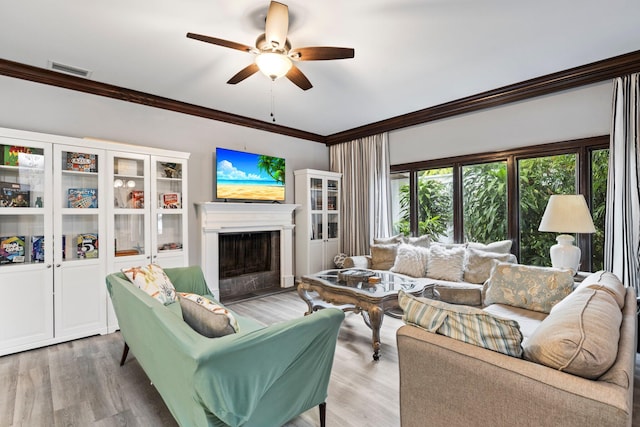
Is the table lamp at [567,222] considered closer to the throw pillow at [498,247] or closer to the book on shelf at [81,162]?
the throw pillow at [498,247]

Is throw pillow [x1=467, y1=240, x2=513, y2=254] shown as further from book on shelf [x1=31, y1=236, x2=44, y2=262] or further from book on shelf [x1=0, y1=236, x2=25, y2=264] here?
book on shelf [x1=0, y1=236, x2=25, y2=264]

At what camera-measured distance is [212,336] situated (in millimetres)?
1595

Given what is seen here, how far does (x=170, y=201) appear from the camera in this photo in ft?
12.9

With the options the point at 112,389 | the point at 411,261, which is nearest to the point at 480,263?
the point at 411,261

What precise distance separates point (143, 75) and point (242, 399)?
341cm

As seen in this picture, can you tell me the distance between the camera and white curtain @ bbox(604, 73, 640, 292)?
3096mm

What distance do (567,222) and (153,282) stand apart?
3618 mm

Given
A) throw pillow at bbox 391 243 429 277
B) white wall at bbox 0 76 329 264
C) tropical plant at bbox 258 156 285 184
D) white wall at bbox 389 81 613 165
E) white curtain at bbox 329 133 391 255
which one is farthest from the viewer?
white curtain at bbox 329 133 391 255

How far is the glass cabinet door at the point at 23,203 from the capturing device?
9.71 ft

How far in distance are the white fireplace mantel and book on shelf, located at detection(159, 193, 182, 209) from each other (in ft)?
1.31

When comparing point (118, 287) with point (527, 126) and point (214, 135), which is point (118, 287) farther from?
point (527, 126)

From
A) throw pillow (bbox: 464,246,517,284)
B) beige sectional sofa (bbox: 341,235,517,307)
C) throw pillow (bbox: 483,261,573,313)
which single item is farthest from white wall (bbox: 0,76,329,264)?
throw pillow (bbox: 483,261,573,313)

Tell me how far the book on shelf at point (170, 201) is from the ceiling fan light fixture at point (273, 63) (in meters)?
2.12

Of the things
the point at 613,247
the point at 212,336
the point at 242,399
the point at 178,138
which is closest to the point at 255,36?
the point at 178,138
